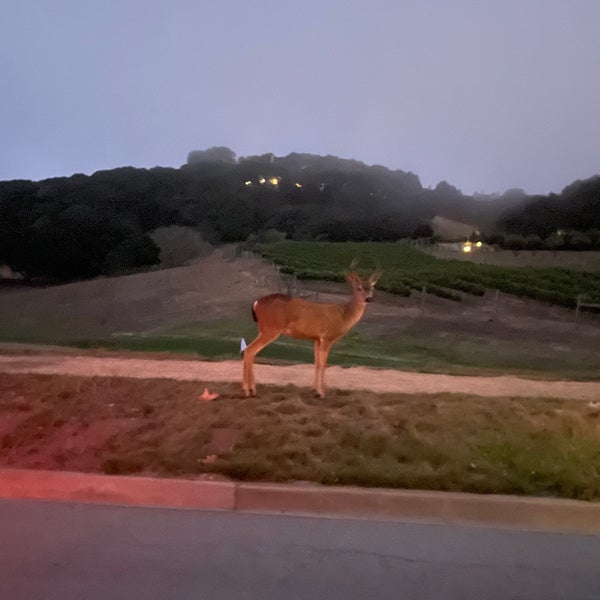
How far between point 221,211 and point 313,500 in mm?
53211

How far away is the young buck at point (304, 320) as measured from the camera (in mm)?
A: 9859

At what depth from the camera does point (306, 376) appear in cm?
1252

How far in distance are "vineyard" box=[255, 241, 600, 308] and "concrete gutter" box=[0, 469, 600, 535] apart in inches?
649

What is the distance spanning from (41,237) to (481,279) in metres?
30.8

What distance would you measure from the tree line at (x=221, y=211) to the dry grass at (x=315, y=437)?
31041 millimetres

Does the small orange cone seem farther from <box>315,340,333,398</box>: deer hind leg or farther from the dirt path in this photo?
the dirt path

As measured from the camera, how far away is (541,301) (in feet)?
85.9

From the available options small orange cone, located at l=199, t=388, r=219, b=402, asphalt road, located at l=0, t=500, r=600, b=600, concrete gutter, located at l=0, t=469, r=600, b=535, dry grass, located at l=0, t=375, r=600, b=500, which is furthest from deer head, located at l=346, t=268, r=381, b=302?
asphalt road, located at l=0, t=500, r=600, b=600

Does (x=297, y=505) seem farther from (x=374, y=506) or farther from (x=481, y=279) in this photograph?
(x=481, y=279)

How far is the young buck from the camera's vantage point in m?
9.86

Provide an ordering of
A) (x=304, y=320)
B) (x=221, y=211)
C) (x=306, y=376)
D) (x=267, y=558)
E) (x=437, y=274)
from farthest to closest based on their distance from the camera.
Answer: (x=221, y=211) → (x=437, y=274) → (x=306, y=376) → (x=304, y=320) → (x=267, y=558)

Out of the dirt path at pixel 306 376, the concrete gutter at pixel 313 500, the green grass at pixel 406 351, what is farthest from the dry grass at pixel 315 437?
the green grass at pixel 406 351

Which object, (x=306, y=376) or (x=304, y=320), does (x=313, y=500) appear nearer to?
(x=304, y=320)

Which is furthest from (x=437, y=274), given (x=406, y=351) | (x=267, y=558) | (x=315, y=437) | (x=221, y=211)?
(x=221, y=211)
